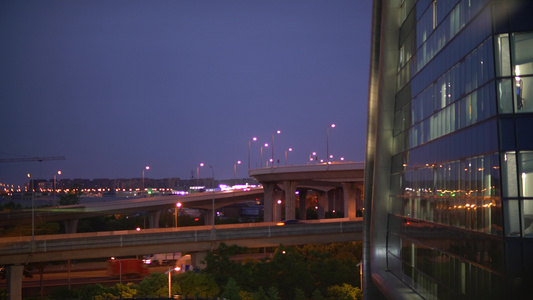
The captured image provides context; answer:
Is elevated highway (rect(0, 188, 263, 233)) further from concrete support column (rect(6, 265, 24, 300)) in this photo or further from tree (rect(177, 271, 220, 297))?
tree (rect(177, 271, 220, 297))

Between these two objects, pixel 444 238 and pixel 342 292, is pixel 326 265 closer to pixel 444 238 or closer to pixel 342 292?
pixel 342 292

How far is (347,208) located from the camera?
96.4m

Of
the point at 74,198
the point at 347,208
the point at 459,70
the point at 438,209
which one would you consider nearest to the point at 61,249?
the point at 438,209

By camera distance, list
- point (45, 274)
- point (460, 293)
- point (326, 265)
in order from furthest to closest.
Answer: point (45, 274)
point (326, 265)
point (460, 293)

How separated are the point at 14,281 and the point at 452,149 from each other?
4240cm

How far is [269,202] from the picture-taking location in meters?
110

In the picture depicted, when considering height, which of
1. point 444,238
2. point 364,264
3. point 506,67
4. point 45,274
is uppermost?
point 506,67

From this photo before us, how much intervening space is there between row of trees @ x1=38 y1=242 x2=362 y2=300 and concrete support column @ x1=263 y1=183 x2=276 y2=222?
5378cm

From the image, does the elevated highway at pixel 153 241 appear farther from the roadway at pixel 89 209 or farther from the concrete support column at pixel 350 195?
the roadway at pixel 89 209

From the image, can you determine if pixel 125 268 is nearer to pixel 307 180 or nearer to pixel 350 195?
pixel 350 195

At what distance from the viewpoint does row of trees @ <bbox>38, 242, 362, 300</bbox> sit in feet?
144

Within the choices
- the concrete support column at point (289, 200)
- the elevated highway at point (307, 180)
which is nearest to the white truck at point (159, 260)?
the elevated highway at point (307, 180)

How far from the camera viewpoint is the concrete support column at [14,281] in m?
49.8

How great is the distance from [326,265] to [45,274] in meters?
40.1
